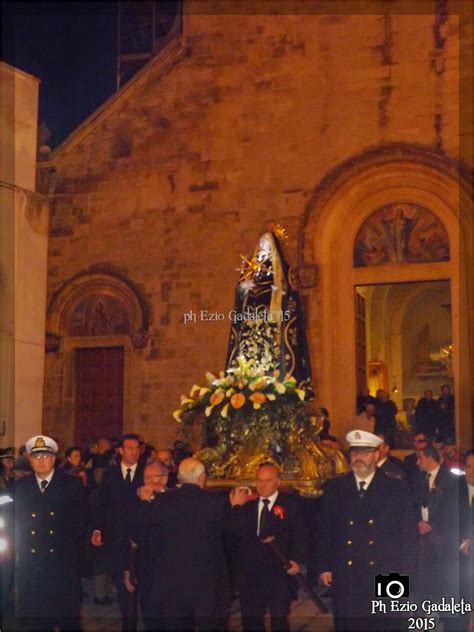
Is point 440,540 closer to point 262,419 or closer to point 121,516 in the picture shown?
point 121,516

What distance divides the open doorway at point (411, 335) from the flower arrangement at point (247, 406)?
1391 cm

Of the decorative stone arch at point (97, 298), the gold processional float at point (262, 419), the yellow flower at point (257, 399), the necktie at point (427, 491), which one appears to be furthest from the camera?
the decorative stone arch at point (97, 298)

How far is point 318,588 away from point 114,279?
9.91 meters

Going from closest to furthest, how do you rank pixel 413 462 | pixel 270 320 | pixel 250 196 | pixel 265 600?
pixel 265 600, pixel 270 320, pixel 413 462, pixel 250 196

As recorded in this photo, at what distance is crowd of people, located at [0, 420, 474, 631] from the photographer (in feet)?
24.8

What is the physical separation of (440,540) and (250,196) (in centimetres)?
1131

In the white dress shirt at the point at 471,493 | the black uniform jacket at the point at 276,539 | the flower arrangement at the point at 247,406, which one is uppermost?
the flower arrangement at the point at 247,406

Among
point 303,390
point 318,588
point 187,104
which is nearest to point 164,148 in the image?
point 187,104

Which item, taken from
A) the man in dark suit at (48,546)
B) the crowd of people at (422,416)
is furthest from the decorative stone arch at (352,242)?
the man in dark suit at (48,546)

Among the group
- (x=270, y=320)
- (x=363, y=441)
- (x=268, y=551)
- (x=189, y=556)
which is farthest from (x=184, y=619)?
(x=270, y=320)

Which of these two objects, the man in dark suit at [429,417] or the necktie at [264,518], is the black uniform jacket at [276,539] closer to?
the necktie at [264,518]

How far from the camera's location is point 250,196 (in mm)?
19656

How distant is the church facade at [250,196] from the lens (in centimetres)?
1888

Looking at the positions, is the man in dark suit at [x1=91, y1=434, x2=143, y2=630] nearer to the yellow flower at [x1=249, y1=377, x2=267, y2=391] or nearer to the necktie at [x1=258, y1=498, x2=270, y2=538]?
the necktie at [x1=258, y1=498, x2=270, y2=538]
